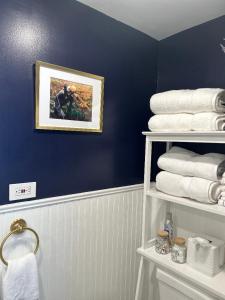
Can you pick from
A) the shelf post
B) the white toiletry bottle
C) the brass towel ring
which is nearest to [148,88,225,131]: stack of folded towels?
the shelf post

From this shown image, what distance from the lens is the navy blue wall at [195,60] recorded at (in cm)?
152

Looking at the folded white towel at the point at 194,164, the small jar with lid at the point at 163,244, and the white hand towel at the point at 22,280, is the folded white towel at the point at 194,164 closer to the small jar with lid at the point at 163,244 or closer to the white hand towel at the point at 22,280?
the small jar with lid at the point at 163,244

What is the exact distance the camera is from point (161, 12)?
58.9 inches

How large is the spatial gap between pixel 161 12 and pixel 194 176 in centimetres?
105

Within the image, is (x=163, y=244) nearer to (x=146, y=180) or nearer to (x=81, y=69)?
(x=146, y=180)

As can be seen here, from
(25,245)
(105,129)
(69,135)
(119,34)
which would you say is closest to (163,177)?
(105,129)

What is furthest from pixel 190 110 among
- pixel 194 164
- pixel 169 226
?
pixel 169 226

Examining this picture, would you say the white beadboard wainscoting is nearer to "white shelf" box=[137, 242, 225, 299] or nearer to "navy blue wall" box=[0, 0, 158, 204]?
"navy blue wall" box=[0, 0, 158, 204]

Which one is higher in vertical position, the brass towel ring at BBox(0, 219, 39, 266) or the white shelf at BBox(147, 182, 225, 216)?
the white shelf at BBox(147, 182, 225, 216)

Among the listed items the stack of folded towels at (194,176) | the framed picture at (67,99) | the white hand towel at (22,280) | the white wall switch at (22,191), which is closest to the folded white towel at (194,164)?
the stack of folded towels at (194,176)

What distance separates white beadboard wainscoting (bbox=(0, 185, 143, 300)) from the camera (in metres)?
1.29

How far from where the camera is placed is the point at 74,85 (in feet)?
4.54

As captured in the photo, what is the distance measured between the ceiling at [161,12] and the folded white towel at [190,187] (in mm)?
1021

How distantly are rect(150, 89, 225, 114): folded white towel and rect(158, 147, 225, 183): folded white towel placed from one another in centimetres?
26
